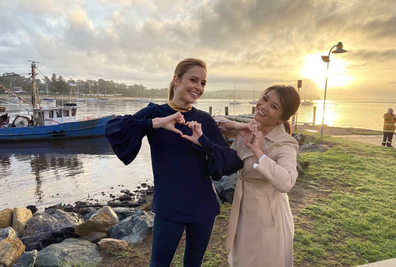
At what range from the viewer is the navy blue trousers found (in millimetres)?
1597

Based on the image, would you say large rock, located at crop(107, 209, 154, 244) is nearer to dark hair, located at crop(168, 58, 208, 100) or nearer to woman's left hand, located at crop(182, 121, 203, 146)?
woman's left hand, located at crop(182, 121, 203, 146)

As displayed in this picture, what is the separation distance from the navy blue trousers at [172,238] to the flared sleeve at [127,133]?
0.49m

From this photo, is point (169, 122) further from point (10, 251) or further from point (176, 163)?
point (10, 251)

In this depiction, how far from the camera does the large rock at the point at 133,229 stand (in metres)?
3.71

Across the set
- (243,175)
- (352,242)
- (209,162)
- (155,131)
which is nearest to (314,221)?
(352,242)

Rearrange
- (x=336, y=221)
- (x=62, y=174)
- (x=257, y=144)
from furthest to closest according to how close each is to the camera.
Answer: (x=62, y=174) → (x=336, y=221) → (x=257, y=144)

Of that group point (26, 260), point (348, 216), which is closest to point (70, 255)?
point (26, 260)

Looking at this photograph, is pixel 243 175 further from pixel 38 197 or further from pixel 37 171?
pixel 37 171

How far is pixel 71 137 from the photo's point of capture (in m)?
21.5

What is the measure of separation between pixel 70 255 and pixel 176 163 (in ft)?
8.43

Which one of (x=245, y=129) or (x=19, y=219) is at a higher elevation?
(x=245, y=129)

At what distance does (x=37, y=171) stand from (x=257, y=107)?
14321 millimetres

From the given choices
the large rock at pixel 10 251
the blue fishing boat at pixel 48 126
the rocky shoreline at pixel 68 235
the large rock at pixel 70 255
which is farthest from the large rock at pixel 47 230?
the blue fishing boat at pixel 48 126

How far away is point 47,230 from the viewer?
14.5 ft
